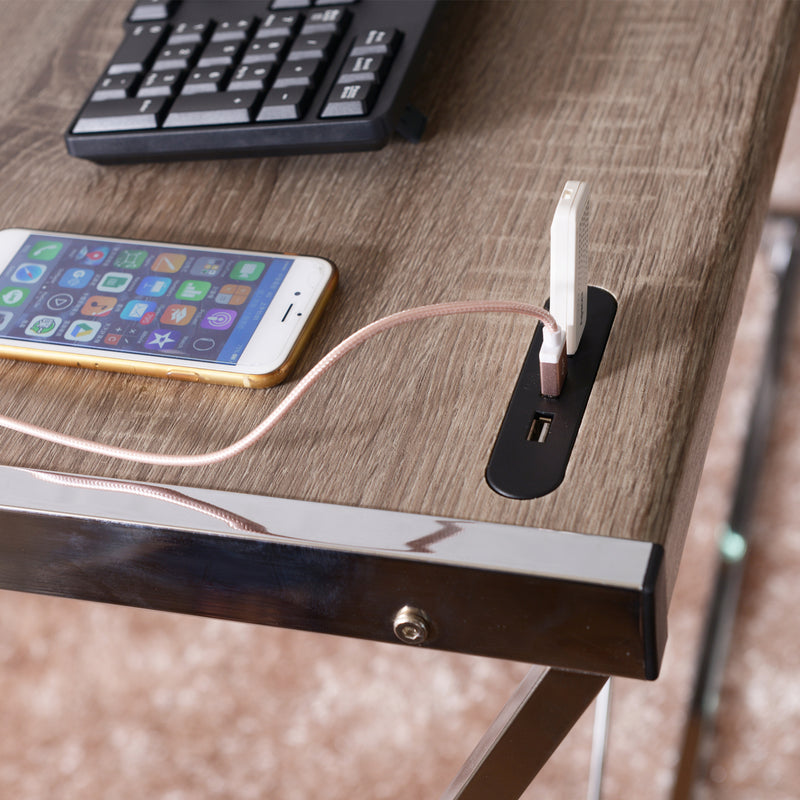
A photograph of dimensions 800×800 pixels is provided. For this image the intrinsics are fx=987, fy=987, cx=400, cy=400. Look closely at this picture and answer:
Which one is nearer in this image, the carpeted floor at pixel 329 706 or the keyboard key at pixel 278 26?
the keyboard key at pixel 278 26

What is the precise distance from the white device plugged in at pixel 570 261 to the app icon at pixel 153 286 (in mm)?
169

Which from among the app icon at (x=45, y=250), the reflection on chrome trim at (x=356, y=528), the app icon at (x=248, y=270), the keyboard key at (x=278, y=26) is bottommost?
the reflection on chrome trim at (x=356, y=528)

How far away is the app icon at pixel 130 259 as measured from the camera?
0.44m

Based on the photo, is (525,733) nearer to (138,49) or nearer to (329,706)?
(138,49)

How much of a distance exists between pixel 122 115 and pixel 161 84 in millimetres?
26

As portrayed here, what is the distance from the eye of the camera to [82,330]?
413 millimetres

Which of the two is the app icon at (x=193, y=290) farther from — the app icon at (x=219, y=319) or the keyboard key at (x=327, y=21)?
the keyboard key at (x=327, y=21)

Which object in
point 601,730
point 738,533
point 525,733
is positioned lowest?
point 738,533

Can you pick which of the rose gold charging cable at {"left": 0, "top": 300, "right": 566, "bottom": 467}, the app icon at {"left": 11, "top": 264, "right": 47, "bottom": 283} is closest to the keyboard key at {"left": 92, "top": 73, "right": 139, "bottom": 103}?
the app icon at {"left": 11, "top": 264, "right": 47, "bottom": 283}

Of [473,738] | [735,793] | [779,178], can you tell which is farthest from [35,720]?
[779,178]

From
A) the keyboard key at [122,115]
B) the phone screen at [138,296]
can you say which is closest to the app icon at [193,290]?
the phone screen at [138,296]

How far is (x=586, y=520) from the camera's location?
1.05 feet

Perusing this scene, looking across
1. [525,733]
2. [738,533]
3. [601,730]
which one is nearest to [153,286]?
[525,733]

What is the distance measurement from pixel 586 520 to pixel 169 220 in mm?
259
